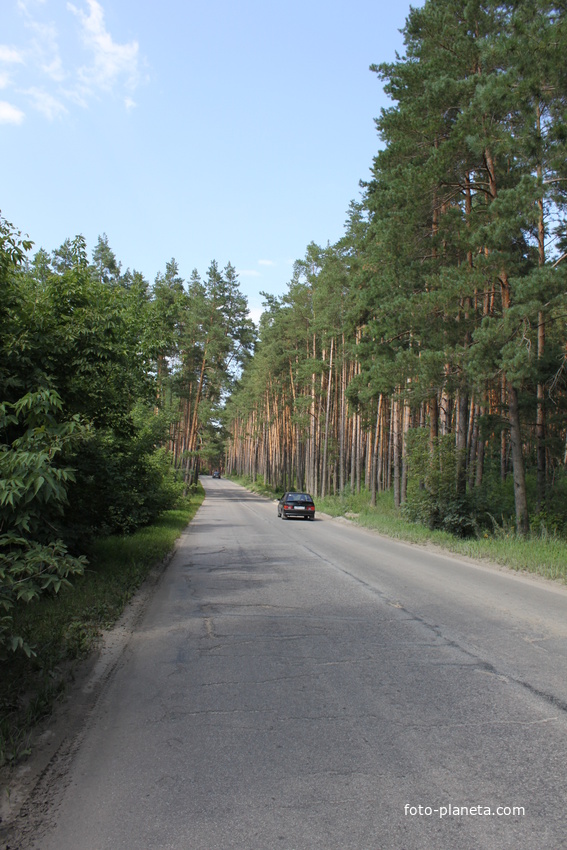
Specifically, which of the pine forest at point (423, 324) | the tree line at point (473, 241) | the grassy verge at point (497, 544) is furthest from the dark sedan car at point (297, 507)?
the tree line at point (473, 241)

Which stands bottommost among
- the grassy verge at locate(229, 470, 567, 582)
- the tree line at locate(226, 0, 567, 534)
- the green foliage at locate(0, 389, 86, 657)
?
the grassy verge at locate(229, 470, 567, 582)

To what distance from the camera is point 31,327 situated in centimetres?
746

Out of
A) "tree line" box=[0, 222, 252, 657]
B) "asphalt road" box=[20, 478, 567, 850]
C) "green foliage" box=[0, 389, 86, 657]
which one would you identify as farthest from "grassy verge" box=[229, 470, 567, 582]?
"green foliage" box=[0, 389, 86, 657]

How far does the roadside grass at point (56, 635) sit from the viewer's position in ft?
14.6

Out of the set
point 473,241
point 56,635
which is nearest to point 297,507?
point 473,241

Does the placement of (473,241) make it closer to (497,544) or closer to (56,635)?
(497,544)

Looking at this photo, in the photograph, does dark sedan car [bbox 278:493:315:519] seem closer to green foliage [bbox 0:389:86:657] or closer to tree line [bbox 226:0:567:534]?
tree line [bbox 226:0:567:534]

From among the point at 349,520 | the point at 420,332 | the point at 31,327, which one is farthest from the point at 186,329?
the point at 31,327

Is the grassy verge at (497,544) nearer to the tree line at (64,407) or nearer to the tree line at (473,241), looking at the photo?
the tree line at (473,241)

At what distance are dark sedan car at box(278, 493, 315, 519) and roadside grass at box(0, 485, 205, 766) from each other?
16271 mm

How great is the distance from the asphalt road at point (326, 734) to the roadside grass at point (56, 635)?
0.44 m

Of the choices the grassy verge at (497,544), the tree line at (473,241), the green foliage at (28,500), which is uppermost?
the tree line at (473,241)

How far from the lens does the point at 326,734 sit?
163 inches

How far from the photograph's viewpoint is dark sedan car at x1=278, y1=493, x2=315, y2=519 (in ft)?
94.9
